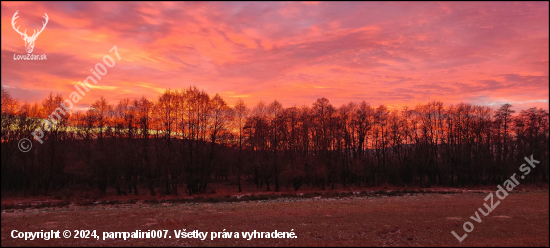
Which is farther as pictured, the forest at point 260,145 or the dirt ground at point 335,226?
the forest at point 260,145

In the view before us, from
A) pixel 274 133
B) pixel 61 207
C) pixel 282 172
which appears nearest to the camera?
pixel 61 207

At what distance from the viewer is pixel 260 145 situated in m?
63.6

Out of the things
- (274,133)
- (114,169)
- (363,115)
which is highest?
(363,115)

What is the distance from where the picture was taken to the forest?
52188 mm

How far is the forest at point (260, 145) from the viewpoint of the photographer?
171 feet

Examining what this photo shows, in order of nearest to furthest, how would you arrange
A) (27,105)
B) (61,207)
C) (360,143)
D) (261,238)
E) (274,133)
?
1. (261,238)
2. (61,207)
3. (27,105)
4. (274,133)
5. (360,143)

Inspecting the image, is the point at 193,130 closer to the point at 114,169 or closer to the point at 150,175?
the point at 150,175

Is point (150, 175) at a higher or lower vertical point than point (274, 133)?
lower

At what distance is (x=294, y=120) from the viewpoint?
71.1 meters

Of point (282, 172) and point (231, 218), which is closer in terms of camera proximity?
point (231, 218)

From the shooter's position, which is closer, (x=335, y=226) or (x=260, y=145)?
(x=335, y=226)

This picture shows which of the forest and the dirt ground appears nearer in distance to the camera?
the dirt ground

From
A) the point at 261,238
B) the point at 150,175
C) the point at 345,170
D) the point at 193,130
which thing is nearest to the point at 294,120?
the point at 345,170

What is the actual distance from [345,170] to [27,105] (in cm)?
6772
